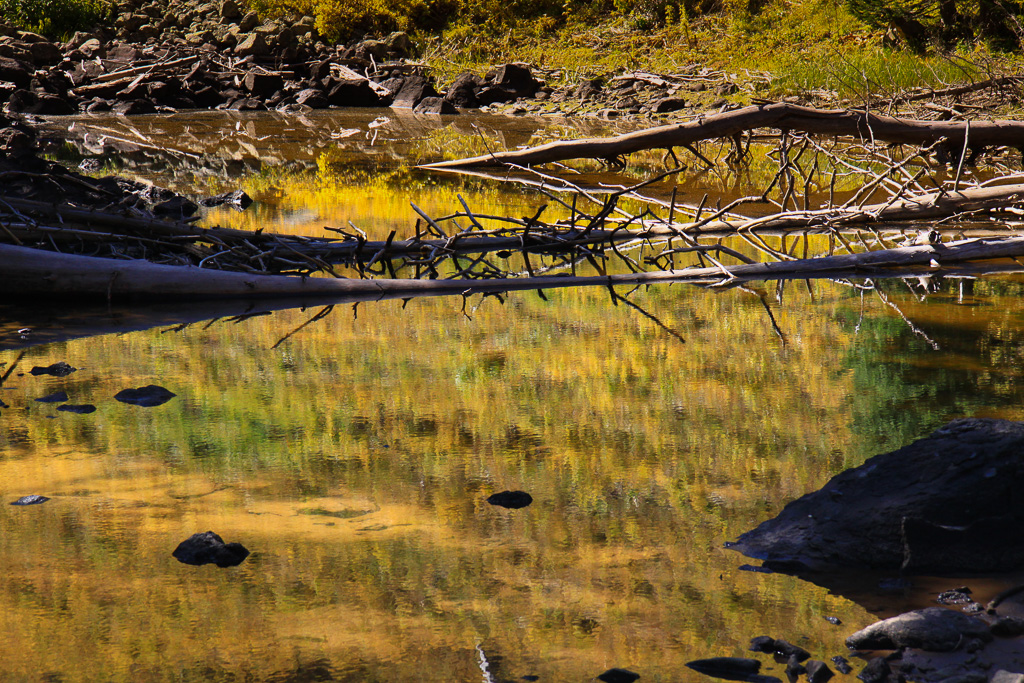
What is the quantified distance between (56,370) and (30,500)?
127 centimetres

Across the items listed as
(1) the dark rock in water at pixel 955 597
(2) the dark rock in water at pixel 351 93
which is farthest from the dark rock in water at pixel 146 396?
(2) the dark rock in water at pixel 351 93

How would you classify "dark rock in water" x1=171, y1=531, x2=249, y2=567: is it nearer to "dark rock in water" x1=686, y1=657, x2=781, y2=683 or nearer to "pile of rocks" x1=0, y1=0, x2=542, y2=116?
"dark rock in water" x1=686, y1=657, x2=781, y2=683

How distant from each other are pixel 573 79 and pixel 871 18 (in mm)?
7548

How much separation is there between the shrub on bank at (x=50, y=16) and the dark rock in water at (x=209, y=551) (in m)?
29.2

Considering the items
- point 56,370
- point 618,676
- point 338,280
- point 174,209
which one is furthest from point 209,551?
point 174,209

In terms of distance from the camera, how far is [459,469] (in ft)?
9.49

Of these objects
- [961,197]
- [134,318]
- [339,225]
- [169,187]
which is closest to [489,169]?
[169,187]

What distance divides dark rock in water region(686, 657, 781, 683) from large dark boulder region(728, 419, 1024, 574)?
43 cm

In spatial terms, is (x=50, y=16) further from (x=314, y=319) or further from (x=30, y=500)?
(x=30, y=500)

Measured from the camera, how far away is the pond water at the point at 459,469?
6.61 feet

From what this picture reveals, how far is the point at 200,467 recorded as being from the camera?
2.88 meters

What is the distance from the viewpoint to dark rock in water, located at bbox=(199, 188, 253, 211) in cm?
821

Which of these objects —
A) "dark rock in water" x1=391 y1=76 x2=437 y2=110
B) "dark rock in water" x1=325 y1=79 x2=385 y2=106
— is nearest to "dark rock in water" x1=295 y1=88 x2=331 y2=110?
"dark rock in water" x1=325 y1=79 x2=385 y2=106

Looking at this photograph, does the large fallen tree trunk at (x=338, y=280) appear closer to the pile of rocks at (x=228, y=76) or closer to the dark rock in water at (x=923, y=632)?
the dark rock in water at (x=923, y=632)
